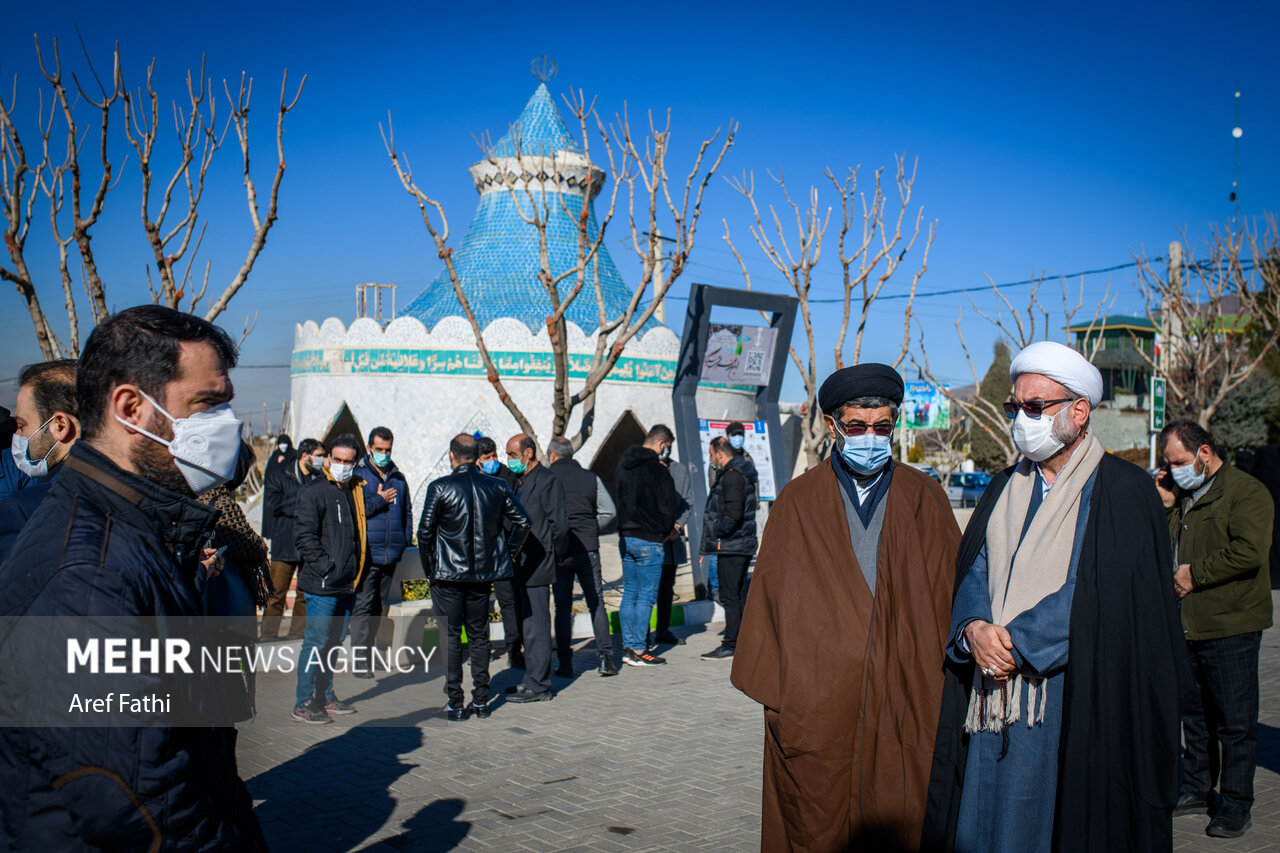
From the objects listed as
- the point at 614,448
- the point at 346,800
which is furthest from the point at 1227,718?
the point at 614,448

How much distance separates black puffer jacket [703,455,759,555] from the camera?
8258mm

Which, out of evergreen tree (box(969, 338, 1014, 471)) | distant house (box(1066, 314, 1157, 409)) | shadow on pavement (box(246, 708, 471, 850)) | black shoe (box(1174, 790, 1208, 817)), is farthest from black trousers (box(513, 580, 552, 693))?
distant house (box(1066, 314, 1157, 409))

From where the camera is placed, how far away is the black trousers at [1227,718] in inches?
174

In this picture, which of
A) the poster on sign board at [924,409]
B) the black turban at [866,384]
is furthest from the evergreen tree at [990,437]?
the black turban at [866,384]

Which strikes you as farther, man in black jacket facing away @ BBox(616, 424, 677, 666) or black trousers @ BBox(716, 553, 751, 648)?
black trousers @ BBox(716, 553, 751, 648)

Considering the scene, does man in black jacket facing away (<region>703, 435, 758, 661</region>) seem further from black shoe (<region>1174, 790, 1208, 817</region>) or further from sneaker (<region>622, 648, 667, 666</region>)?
black shoe (<region>1174, 790, 1208, 817</region>)

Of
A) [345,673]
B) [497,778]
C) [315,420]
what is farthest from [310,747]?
[315,420]

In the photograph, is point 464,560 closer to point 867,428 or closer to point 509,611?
point 509,611

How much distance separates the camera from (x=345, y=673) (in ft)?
25.8

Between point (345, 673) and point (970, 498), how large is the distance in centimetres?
3130

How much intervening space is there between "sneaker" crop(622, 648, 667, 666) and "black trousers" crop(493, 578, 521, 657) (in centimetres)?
95

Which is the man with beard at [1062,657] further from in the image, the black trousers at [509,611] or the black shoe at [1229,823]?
the black trousers at [509,611]

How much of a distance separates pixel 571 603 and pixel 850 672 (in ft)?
16.6

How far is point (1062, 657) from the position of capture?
2.88m
